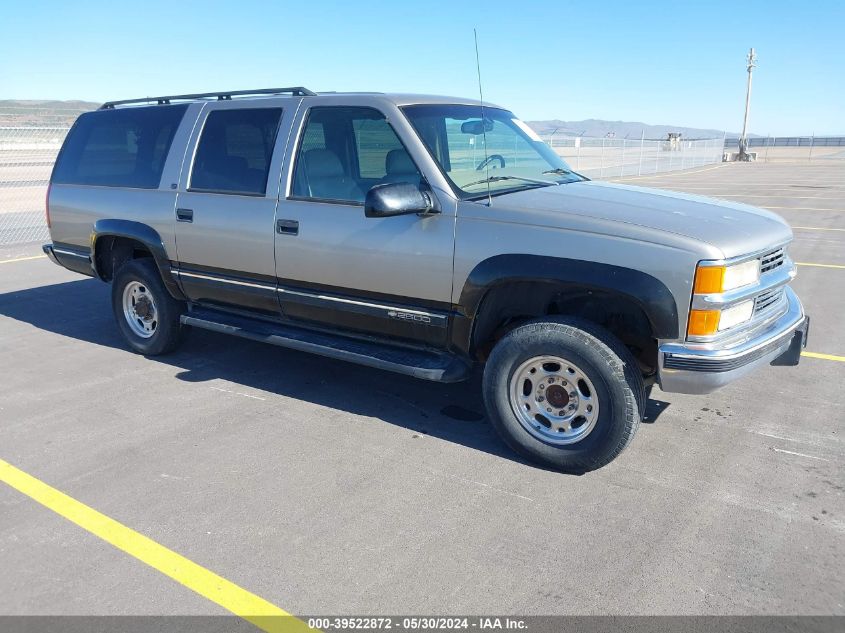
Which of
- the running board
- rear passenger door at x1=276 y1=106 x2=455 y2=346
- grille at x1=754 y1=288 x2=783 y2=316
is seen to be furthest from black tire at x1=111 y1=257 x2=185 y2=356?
grille at x1=754 y1=288 x2=783 y2=316

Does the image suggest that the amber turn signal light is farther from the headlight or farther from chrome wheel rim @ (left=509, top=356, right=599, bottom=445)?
chrome wheel rim @ (left=509, top=356, right=599, bottom=445)

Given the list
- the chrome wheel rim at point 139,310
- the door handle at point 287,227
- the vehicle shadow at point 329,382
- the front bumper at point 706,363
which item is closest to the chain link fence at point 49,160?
the vehicle shadow at point 329,382

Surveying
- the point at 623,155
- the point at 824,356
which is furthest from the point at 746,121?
the point at 824,356

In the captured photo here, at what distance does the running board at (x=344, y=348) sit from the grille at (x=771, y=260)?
5.69ft

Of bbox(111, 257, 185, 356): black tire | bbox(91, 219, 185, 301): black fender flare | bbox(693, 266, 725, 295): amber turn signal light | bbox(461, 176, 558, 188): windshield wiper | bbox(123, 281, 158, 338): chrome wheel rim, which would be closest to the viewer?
bbox(693, 266, 725, 295): amber turn signal light

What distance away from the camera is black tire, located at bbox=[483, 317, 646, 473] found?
12.2ft

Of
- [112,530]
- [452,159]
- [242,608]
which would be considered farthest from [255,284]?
[242,608]

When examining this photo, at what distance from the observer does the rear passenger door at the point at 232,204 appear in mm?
4855

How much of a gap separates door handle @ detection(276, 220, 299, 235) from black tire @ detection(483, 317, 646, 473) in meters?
1.58

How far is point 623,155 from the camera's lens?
98.4 ft

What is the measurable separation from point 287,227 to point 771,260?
2.94 metres

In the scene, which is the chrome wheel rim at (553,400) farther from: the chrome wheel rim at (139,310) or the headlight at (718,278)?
the chrome wheel rim at (139,310)

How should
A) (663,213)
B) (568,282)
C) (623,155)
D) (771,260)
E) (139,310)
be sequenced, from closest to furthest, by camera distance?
(568,282)
(663,213)
(771,260)
(139,310)
(623,155)

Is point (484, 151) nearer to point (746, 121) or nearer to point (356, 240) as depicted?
point (356, 240)
